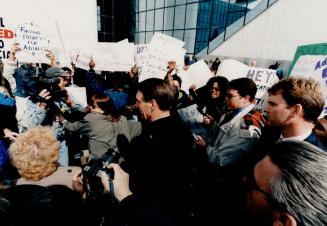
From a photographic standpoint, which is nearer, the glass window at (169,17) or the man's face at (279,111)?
the man's face at (279,111)

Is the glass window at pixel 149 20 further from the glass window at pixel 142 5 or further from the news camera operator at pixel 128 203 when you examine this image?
the news camera operator at pixel 128 203

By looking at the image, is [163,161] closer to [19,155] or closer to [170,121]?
[170,121]

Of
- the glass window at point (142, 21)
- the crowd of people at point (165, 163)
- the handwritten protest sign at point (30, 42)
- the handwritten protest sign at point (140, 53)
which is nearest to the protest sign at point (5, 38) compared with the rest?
the handwritten protest sign at point (30, 42)

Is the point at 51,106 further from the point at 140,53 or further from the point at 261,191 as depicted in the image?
the point at 261,191

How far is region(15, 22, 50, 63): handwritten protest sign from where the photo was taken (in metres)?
4.23

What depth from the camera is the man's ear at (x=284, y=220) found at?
2.50ft

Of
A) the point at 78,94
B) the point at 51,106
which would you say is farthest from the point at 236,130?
the point at 78,94

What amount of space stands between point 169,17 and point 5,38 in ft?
62.1

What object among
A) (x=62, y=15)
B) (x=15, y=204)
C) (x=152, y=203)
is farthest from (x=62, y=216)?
(x=62, y=15)

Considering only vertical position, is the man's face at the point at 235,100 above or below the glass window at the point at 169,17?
below

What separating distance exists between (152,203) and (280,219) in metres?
0.64

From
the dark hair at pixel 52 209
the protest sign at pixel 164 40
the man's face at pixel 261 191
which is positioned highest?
the protest sign at pixel 164 40

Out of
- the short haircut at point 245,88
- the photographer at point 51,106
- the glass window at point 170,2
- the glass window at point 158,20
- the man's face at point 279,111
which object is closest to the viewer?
the man's face at point 279,111

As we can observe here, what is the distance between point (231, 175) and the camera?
193 cm
